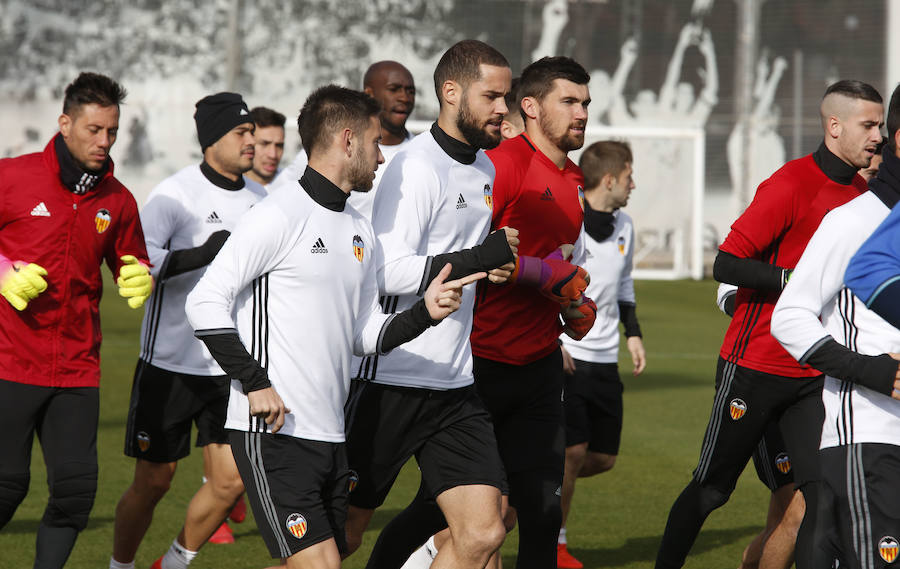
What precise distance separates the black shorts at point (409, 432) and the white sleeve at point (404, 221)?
48cm

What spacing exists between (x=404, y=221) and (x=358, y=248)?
345mm

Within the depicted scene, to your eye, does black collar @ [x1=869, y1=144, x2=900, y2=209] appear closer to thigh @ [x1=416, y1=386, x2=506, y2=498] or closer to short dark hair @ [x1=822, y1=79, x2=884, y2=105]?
short dark hair @ [x1=822, y1=79, x2=884, y2=105]

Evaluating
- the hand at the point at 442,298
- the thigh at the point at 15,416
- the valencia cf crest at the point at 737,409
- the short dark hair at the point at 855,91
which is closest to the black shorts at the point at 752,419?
the valencia cf crest at the point at 737,409

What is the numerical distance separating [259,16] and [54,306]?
27573 mm

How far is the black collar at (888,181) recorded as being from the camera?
4.00 metres

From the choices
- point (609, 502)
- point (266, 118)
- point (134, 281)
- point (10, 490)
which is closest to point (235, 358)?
point (134, 281)

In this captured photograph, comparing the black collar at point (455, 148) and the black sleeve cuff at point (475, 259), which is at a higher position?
the black collar at point (455, 148)

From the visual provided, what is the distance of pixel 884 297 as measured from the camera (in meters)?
3.66

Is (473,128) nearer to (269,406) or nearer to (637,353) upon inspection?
(269,406)

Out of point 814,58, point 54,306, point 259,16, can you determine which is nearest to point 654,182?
point 814,58

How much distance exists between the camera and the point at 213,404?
6.57 metres

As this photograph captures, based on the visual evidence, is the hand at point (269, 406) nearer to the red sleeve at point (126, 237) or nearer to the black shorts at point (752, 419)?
the red sleeve at point (126, 237)

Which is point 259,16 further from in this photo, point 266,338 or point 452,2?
point 266,338

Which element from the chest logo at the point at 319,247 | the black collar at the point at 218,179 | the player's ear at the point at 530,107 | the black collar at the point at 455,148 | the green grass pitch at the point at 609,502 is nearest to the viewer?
the chest logo at the point at 319,247
